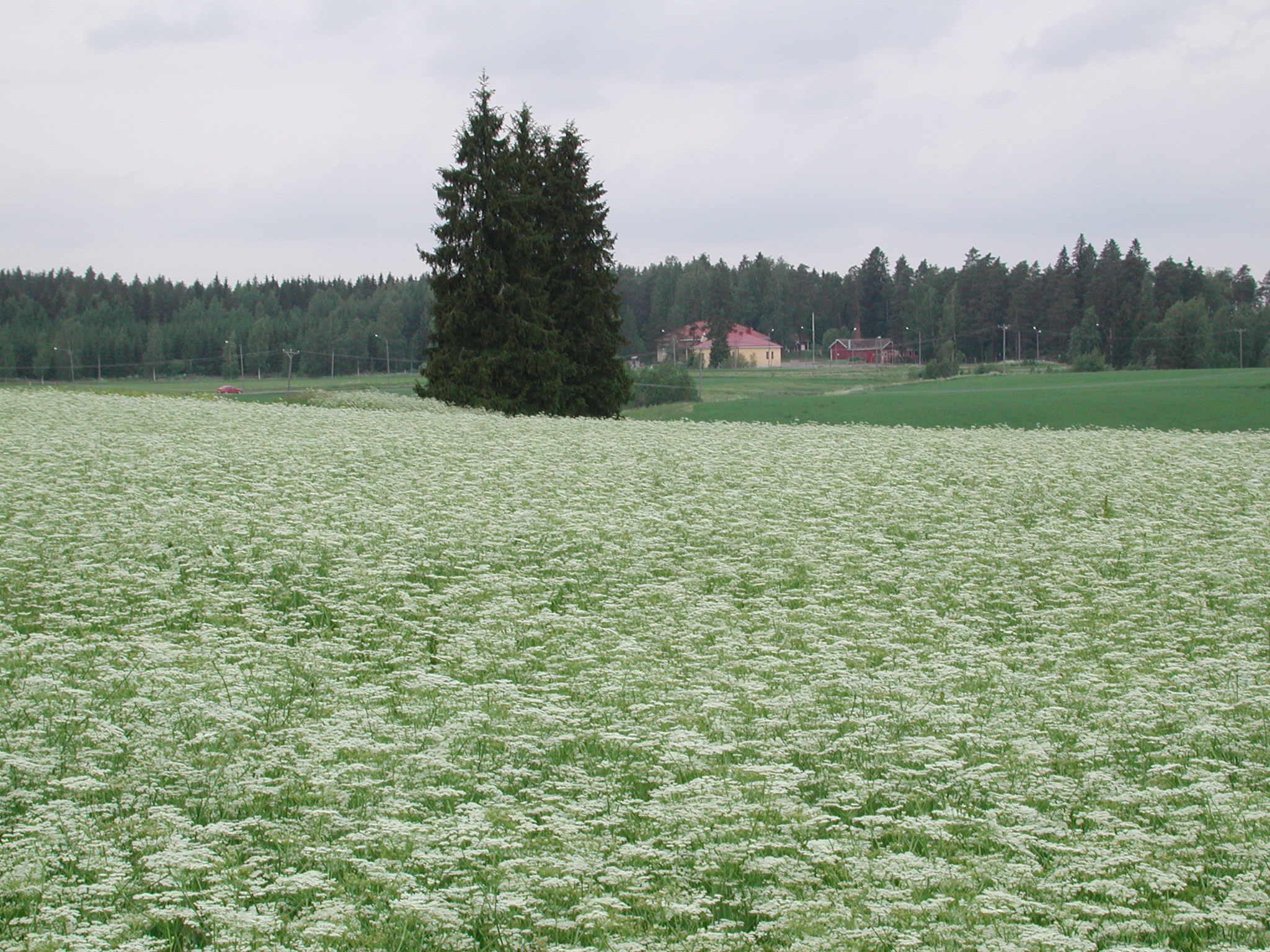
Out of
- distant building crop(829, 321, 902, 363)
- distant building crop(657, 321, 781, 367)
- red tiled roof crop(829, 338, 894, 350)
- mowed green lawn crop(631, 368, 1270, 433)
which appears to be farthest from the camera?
red tiled roof crop(829, 338, 894, 350)

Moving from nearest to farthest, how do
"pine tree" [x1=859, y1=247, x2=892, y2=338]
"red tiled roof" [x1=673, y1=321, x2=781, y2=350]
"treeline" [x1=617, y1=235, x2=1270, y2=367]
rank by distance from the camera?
1. "treeline" [x1=617, y1=235, x2=1270, y2=367]
2. "red tiled roof" [x1=673, y1=321, x2=781, y2=350]
3. "pine tree" [x1=859, y1=247, x2=892, y2=338]

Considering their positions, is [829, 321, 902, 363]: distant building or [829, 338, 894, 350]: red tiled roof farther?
[829, 338, 894, 350]: red tiled roof

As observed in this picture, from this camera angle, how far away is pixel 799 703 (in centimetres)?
892

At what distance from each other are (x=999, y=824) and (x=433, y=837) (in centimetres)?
331

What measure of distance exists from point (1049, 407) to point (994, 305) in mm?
99552

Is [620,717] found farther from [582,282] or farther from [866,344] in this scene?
[866,344]

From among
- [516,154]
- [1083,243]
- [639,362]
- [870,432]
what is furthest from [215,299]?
[870,432]

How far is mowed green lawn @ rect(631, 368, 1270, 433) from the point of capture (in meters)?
52.5

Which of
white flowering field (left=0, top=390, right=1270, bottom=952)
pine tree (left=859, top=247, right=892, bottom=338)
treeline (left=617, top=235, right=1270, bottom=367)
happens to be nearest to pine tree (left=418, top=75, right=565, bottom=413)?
white flowering field (left=0, top=390, right=1270, bottom=952)

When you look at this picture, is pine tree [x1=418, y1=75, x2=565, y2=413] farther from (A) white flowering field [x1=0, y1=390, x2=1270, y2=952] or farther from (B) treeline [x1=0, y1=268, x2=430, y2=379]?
(B) treeline [x1=0, y1=268, x2=430, y2=379]

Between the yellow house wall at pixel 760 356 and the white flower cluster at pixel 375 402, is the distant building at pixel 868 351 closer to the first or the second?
the yellow house wall at pixel 760 356

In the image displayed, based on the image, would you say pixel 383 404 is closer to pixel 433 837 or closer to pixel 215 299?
pixel 433 837

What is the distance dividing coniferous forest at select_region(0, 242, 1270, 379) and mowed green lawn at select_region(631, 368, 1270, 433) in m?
51.5

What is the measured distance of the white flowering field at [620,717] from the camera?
5.69 meters
